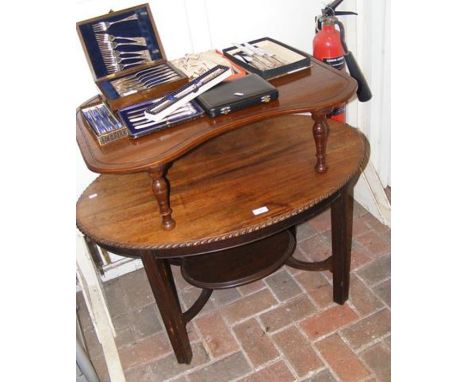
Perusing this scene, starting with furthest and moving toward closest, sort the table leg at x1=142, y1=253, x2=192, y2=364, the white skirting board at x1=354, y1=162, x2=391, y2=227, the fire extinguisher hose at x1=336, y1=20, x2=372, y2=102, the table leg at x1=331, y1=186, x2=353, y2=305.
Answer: the white skirting board at x1=354, y1=162, x2=391, y2=227, the fire extinguisher hose at x1=336, y1=20, x2=372, y2=102, the table leg at x1=331, y1=186, x2=353, y2=305, the table leg at x1=142, y1=253, x2=192, y2=364

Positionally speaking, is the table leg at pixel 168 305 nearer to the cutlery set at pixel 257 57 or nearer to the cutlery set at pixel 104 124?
the cutlery set at pixel 104 124

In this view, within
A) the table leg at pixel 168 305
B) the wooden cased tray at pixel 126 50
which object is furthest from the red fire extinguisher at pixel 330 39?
the table leg at pixel 168 305

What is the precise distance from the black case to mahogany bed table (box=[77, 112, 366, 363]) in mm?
38

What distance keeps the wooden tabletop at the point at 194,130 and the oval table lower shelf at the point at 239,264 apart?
672 millimetres

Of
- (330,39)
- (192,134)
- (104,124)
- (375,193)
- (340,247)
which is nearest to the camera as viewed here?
(192,134)

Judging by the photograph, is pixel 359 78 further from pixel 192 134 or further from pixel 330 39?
pixel 192 134

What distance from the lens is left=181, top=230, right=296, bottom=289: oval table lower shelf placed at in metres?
2.12

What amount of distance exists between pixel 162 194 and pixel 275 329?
3.27ft

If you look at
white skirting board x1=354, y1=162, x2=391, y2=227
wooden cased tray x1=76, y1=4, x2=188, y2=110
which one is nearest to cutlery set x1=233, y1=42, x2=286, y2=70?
wooden cased tray x1=76, y1=4, x2=188, y2=110

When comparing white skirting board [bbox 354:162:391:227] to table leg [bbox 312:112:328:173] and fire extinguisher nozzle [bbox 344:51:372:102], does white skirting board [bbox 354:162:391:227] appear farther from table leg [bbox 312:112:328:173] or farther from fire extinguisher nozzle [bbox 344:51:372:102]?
table leg [bbox 312:112:328:173]

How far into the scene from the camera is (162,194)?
1.65 meters

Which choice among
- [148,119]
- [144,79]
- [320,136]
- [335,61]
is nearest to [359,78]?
[335,61]
